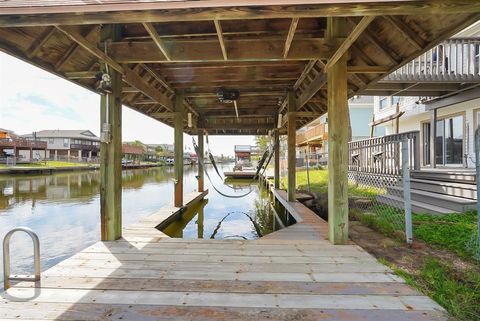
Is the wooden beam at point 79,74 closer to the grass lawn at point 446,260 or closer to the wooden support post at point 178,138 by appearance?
the wooden support post at point 178,138

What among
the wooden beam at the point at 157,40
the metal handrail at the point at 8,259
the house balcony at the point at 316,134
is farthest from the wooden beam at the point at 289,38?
the house balcony at the point at 316,134

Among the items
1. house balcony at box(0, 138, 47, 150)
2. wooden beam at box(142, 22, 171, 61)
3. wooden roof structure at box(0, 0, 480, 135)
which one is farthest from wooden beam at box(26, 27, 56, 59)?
house balcony at box(0, 138, 47, 150)

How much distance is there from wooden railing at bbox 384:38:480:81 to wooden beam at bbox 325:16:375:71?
4165 mm

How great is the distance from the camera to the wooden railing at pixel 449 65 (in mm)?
6289

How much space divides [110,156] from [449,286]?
3523mm

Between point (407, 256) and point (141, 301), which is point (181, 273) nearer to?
point (141, 301)

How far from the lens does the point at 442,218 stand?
4043 mm

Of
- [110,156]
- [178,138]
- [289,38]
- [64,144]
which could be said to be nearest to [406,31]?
[289,38]

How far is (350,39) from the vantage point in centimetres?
258

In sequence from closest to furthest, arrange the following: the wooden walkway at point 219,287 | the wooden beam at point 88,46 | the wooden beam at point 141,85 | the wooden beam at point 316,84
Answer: the wooden walkway at point 219,287, the wooden beam at point 88,46, the wooden beam at point 141,85, the wooden beam at point 316,84

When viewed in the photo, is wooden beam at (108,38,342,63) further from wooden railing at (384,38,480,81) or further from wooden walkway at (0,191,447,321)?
wooden railing at (384,38,480,81)

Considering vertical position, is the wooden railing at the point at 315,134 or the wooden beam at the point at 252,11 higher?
the wooden railing at the point at 315,134

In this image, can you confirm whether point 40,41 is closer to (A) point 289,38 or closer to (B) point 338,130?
(A) point 289,38

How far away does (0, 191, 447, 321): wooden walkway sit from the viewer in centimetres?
172
